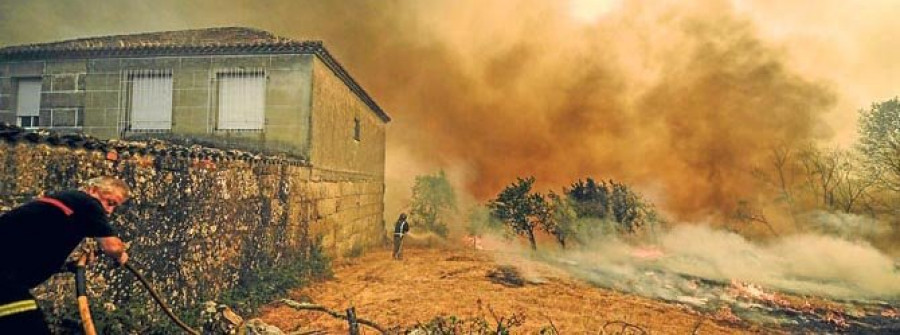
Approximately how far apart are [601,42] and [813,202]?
13.4 metres

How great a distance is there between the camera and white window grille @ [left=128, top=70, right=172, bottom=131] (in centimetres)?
1187

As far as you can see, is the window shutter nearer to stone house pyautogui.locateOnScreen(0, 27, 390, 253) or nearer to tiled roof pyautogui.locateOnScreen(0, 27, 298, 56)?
stone house pyautogui.locateOnScreen(0, 27, 390, 253)

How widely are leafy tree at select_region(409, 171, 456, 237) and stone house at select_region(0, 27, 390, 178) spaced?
34.2 ft

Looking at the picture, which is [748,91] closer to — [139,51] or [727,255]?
[727,255]

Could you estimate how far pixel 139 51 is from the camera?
38.2 ft

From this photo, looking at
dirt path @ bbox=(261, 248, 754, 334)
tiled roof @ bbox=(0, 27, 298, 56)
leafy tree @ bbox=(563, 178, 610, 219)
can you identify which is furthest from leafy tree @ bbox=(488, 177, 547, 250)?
tiled roof @ bbox=(0, 27, 298, 56)

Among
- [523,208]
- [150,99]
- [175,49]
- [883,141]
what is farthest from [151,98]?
[883,141]

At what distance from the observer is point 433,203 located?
75.4 ft

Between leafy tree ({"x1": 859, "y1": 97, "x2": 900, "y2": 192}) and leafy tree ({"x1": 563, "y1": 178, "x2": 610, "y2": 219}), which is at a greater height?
leafy tree ({"x1": 859, "y1": 97, "x2": 900, "y2": 192})

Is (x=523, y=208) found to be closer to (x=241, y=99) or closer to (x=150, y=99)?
(x=241, y=99)

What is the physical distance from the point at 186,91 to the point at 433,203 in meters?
13.5

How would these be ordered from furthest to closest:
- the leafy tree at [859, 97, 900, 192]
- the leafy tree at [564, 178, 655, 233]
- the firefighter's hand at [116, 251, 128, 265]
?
the leafy tree at [859, 97, 900, 192] < the leafy tree at [564, 178, 655, 233] < the firefighter's hand at [116, 251, 128, 265]

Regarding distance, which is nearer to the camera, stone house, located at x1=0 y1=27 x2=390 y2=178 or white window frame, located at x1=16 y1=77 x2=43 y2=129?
stone house, located at x1=0 y1=27 x2=390 y2=178

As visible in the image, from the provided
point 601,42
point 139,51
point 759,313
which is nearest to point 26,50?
point 139,51
